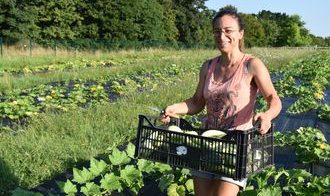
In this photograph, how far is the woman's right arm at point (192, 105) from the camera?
322 centimetres

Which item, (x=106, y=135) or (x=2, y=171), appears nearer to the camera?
(x=2, y=171)

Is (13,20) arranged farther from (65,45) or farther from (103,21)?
(103,21)

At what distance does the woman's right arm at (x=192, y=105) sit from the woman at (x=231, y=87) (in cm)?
12

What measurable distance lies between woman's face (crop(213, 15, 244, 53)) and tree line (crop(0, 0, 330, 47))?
31.1m

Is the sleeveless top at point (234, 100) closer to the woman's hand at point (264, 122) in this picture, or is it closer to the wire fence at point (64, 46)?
the woman's hand at point (264, 122)

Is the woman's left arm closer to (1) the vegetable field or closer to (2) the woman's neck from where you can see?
(2) the woman's neck

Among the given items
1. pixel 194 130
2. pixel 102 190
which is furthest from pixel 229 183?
pixel 102 190

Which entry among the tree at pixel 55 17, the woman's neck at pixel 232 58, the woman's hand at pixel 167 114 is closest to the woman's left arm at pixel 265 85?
the woman's neck at pixel 232 58

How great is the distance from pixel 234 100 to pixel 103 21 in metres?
38.5

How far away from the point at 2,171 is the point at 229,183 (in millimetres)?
3210

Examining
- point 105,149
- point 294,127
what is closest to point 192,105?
point 105,149

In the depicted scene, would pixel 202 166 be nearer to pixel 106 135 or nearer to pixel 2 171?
pixel 2 171

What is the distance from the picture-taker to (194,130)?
3252 mm

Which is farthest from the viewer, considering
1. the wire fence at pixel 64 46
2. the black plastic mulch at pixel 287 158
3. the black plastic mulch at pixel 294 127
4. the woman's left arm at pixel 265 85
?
the wire fence at pixel 64 46
